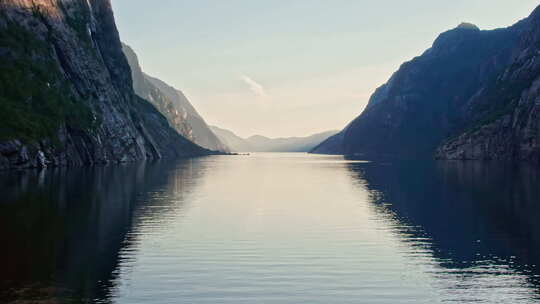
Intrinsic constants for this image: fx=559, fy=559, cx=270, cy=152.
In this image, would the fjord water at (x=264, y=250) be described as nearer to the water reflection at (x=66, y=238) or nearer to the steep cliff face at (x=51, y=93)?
the water reflection at (x=66, y=238)

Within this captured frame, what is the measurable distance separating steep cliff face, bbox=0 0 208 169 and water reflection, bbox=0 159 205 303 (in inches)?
1987

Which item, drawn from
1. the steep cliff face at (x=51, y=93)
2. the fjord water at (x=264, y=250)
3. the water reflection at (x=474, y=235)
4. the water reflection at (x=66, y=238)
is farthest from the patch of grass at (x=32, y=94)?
the water reflection at (x=474, y=235)

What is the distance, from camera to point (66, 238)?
40219 mm

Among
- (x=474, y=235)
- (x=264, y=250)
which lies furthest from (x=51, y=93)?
(x=474, y=235)

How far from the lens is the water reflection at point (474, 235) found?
30141mm

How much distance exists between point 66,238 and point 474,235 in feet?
104

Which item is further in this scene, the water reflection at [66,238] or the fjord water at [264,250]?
the fjord water at [264,250]

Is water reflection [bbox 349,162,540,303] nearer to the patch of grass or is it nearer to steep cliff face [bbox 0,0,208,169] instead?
steep cliff face [bbox 0,0,208,169]

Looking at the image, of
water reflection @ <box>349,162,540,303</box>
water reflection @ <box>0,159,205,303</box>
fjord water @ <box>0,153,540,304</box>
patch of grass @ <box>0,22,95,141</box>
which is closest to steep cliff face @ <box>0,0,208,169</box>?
patch of grass @ <box>0,22,95,141</box>

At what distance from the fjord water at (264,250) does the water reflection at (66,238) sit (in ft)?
0.34

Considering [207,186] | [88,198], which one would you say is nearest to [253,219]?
[88,198]

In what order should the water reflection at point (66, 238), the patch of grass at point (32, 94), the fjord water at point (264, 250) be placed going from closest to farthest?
the water reflection at point (66, 238), the fjord water at point (264, 250), the patch of grass at point (32, 94)

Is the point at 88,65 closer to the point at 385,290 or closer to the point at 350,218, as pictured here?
the point at 350,218

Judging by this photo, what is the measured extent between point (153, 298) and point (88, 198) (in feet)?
150
